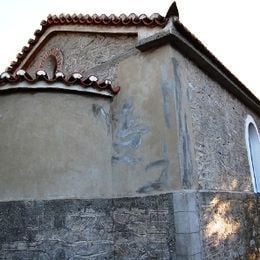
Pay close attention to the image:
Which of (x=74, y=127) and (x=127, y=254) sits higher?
(x=74, y=127)

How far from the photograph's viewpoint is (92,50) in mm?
6266

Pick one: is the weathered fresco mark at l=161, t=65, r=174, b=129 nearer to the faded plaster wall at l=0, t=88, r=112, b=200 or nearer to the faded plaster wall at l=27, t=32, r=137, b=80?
the faded plaster wall at l=27, t=32, r=137, b=80

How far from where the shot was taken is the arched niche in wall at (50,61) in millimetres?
7184

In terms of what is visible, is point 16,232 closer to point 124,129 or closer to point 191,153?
point 124,129

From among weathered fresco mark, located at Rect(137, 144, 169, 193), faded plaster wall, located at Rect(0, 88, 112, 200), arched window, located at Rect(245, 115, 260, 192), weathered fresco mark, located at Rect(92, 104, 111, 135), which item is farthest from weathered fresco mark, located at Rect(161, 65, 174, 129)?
arched window, located at Rect(245, 115, 260, 192)

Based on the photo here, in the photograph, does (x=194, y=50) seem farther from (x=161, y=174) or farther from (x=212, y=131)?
(x=161, y=174)

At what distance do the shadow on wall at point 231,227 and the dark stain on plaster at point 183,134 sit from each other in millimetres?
599

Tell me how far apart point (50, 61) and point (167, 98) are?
3822 mm

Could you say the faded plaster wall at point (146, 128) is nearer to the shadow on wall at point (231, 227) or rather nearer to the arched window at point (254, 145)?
the shadow on wall at point (231, 227)

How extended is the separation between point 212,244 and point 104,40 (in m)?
4.16

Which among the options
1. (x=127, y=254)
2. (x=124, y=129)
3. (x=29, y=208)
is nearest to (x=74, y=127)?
(x=124, y=129)

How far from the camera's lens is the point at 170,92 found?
489cm

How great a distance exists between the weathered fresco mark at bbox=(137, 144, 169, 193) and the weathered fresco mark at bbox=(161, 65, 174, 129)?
41 cm

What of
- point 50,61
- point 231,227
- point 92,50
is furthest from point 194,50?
point 50,61
